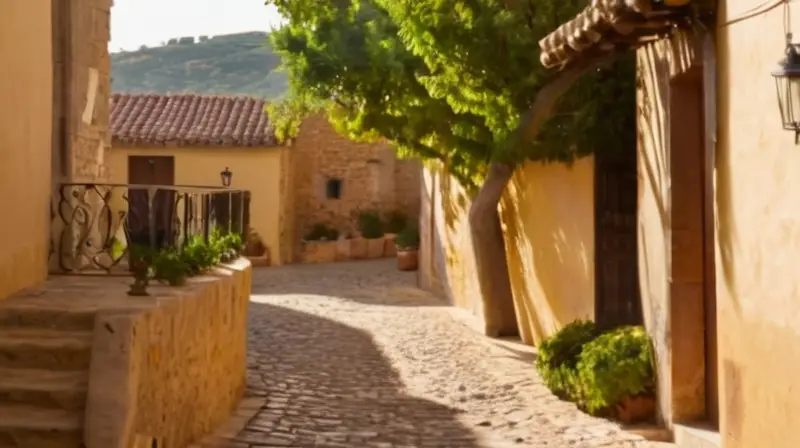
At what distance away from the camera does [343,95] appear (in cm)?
1388

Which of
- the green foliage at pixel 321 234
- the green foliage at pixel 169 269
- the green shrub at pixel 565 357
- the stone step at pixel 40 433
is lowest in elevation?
the green shrub at pixel 565 357

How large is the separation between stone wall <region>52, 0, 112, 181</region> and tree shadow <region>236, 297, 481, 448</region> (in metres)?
2.85

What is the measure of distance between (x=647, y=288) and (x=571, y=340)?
1.22m

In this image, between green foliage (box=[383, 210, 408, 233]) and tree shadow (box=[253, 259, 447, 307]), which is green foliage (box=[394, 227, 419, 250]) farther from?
green foliage (box=[383, 210, 408, 233])

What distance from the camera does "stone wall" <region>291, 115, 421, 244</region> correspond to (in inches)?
1113

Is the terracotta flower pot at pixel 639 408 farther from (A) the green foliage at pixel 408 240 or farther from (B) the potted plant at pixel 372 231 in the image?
(B) the potted plant at pixel 372 231

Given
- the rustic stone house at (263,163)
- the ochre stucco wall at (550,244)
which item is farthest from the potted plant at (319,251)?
the ochre stucco wall at (550,244)

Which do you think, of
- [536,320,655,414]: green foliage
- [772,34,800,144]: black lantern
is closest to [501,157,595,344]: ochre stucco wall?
[536,320,655,414]: green foliage

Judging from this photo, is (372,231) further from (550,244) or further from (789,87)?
(789,87)

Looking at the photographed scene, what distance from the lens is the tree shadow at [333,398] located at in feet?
25.0

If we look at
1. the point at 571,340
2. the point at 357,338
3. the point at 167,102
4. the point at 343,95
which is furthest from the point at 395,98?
the point at 167,102

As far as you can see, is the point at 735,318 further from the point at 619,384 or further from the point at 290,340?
the point at 290,340

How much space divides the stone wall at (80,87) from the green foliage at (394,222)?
56.0ft

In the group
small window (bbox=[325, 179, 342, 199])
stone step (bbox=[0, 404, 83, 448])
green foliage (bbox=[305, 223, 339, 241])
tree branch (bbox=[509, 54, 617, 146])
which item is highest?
tree branch (bbox=[509, 54, 617, 146])
